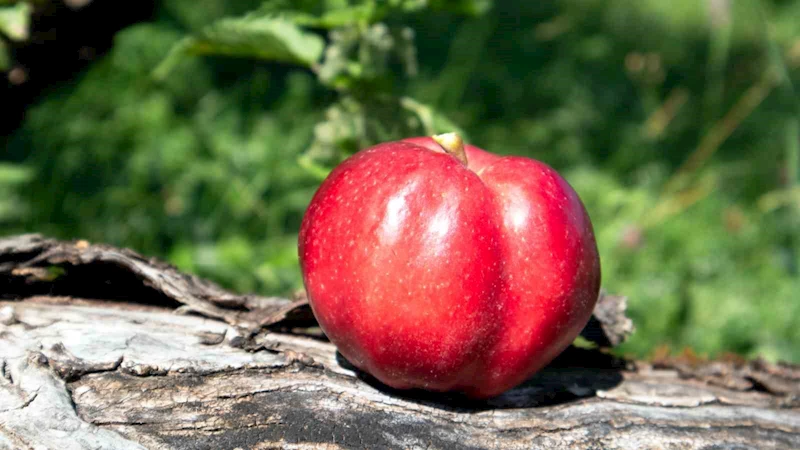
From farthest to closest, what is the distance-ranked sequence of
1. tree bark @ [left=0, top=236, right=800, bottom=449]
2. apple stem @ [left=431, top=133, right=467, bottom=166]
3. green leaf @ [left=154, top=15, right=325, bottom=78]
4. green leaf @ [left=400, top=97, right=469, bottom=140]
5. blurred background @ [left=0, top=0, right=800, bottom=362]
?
blurred background @ [left=0, top=0, right=800, bottom=362], green leaf @ [left=400, top=97, right=469, bottom=140], green leaf @ [left=154, top=15, right=325, bottom=78], apple stem @ [left=431, top=133, right=467, bottom=166], tree bark @ [left=0, top=236, right=800, bottom=449]

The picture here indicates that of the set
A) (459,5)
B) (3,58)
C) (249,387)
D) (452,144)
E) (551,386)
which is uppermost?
(459,5)

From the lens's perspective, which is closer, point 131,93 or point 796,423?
point 796,423

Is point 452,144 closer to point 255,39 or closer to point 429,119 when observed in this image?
point 429,119

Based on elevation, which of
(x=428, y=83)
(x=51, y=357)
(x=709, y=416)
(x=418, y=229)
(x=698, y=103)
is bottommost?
(x=51, y=357)

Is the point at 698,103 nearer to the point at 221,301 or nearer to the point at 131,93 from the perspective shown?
the point at 131,93

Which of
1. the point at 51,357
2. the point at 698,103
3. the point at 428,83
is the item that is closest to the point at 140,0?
the point at 428,83

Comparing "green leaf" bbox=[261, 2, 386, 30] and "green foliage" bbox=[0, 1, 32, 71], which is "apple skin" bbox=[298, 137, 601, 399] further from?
"green foliage" bbox=[0, 1, 32, 71]

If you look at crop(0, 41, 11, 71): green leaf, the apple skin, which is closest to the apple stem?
the apple skin

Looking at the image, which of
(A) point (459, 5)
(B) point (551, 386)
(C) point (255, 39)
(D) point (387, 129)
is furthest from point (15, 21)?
(B) point (551, 386)
